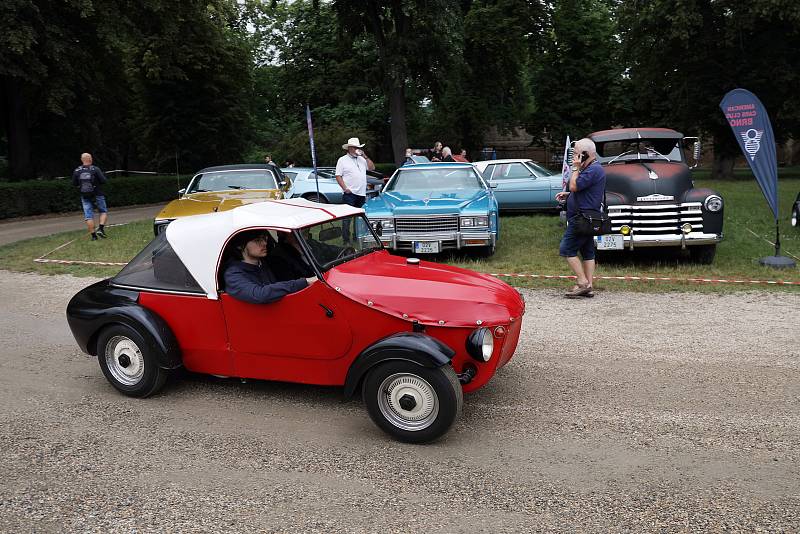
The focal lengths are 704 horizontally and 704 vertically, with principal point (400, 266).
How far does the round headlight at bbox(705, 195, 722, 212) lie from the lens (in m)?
10.3

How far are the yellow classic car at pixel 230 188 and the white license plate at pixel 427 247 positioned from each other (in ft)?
9.44

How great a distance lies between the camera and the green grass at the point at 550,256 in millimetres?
9797

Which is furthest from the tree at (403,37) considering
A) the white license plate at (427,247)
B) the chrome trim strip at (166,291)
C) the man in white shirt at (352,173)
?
the chrome trim strip at (166,291)

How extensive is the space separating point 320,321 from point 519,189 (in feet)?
46.4

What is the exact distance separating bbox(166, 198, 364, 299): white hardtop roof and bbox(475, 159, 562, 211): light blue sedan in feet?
43.0

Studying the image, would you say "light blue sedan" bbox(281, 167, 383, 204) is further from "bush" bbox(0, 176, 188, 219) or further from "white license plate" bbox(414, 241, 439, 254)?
"bush" bbox(0, 176, 188, 219)

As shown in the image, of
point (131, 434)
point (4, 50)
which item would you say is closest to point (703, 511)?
point (131, 434)

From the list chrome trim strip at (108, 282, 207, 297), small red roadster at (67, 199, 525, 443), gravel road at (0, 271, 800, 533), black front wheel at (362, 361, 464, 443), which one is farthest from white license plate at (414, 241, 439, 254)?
black front wheel at (362, 361, 464, 443)

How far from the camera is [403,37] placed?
93.4 ft

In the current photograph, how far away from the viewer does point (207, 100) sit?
3775cm

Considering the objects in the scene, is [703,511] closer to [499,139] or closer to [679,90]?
[679,90]

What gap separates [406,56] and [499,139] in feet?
115

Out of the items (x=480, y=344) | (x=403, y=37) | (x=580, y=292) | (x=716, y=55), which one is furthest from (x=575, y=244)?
(x=716, y=55)

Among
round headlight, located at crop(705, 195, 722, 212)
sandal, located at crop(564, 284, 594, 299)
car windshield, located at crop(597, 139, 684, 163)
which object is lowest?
sandal, located at crop(564, 284, 594, 299)
